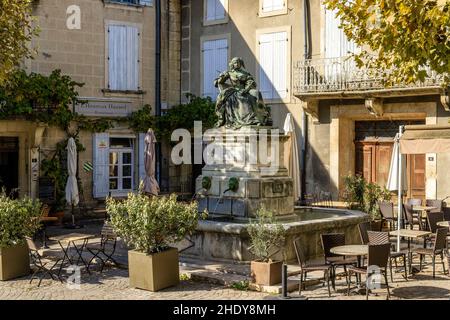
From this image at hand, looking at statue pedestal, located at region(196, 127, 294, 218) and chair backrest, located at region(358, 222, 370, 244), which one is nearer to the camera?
chair backrest, located at region(358, 222, 370, 244)

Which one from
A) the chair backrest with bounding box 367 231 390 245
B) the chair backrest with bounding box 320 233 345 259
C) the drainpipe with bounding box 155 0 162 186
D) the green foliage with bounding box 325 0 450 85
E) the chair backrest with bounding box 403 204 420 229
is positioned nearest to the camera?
the green foliage with bounding box 325 0 450 85

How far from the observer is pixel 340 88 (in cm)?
1753

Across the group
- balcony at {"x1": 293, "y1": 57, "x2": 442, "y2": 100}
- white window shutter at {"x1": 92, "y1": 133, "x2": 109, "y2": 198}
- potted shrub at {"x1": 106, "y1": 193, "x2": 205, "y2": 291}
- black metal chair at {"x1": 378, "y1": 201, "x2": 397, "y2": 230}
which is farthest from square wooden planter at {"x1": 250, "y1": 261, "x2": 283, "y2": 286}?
white window shutter at {"x1": 92, "y1": 133, "x2": 109, "y2": 198}

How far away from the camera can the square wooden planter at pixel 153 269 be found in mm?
8836

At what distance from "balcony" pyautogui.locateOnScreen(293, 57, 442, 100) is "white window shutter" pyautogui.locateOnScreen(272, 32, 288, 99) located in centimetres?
67

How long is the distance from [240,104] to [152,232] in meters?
4.21

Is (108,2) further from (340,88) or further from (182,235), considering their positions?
(182,235)

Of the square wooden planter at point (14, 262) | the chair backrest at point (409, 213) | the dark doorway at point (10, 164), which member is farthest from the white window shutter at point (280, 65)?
the square wooden planter at point (14, 262)

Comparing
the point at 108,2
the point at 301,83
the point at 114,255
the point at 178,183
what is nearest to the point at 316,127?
the point at 301,83

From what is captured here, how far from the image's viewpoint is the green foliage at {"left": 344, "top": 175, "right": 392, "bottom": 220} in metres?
14.7

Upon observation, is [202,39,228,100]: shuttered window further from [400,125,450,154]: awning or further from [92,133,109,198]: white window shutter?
[400,125,450,154]: awning

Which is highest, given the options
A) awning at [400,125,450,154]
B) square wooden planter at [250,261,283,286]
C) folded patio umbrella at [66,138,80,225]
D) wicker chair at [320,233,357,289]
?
awning at [400,125,450,154]

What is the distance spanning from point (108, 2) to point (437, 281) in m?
13.5

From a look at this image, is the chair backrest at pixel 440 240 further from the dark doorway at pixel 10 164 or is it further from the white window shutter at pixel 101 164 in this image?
the dark doorway at pixel 10 164
